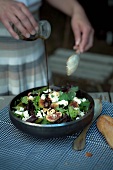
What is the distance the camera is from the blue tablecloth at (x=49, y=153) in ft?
2.85

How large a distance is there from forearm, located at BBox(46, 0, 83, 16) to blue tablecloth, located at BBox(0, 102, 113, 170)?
55cm

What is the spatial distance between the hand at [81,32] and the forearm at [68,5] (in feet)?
0.18

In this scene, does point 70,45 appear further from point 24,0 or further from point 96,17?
point 24,0

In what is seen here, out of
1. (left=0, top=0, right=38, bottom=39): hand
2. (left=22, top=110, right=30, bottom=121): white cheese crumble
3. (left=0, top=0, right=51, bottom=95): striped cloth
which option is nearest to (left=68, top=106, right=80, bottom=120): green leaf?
(left=22, top=110, right=30, bottom=121): white cheese crumble

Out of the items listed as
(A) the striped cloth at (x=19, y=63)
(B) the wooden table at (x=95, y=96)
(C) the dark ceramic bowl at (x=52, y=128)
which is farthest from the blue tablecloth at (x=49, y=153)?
(A) the striped cloth at (x=19, y=63)

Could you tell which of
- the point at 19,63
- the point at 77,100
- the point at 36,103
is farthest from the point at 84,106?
the point at 19,63

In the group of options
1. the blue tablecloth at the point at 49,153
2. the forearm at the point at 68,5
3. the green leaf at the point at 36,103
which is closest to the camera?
the blue tablecloth at the point at 49,153

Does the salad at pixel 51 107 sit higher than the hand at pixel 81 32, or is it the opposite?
the hand at pixel 81 32

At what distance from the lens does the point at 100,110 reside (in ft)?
3.59

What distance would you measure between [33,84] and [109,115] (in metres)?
0.49

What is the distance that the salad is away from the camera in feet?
3.08

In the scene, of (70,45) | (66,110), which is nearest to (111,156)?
→ (66,110)

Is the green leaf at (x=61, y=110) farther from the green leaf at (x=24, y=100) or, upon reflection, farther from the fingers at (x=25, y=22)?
the fingers at (x=25, y=22)

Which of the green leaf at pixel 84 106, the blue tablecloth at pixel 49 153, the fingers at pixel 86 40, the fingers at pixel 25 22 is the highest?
the fingers at pixel 25 22
